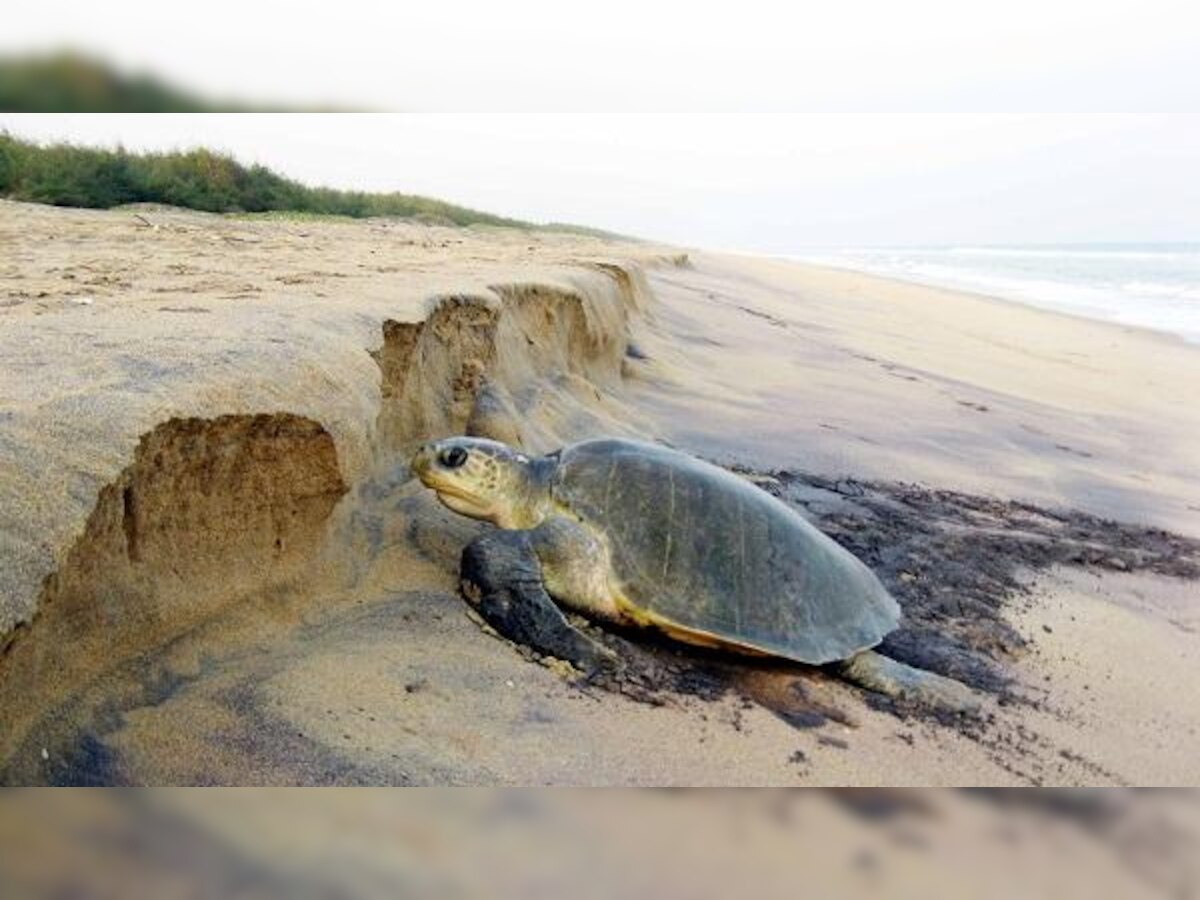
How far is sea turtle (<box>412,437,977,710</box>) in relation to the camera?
2.58m

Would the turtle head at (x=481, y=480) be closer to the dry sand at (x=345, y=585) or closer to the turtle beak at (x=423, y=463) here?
the turtle beak at (x=423, y=463)

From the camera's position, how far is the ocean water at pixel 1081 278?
64.3ft

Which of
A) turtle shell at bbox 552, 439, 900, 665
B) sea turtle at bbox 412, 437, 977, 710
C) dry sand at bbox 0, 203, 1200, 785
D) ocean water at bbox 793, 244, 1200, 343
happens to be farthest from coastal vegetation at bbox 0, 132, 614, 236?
ocean water at bbox 793, 244, 1200, 343

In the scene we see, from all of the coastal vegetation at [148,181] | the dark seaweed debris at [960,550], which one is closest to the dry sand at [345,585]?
the dark seaweed debris at [960,550]

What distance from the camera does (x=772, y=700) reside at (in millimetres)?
2447

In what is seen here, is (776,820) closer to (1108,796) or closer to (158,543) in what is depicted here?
(1108,796)

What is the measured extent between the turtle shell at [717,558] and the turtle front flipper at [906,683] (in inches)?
2.0

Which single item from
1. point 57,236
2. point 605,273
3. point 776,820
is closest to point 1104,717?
point 776,820

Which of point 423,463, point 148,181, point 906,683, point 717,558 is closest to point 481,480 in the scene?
point 423,463

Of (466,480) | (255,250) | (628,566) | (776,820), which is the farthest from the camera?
(255,250)

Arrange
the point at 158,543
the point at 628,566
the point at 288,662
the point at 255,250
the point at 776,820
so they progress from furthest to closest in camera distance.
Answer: the point at 255,250 < the point at 628,566 < the point at 288,662 < the point at 158,543 < the point at 776,820

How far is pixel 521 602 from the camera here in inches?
98.0

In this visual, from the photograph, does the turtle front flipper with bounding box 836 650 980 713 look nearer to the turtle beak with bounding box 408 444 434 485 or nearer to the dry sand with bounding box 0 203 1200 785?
the dry sand with bounding box 0 203 1200 785

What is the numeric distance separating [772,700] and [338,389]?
49.7 inches
